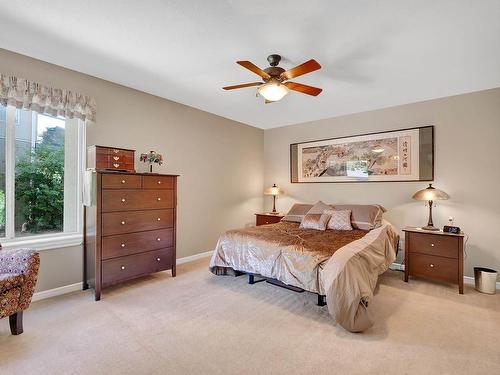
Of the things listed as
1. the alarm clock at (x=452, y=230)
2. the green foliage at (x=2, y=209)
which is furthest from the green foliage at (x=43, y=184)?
the alarm clock at (x=452, y=230)

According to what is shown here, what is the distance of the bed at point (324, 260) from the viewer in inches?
86.0

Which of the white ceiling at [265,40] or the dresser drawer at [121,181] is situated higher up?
the white ceiling at [265,40]

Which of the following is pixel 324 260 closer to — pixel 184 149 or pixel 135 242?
pixel 135 242

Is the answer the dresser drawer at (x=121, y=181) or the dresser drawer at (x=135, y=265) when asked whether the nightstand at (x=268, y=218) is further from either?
the dresser drawer at (x=121, y=181)

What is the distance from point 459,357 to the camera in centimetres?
189

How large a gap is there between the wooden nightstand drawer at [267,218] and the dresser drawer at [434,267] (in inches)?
89.4

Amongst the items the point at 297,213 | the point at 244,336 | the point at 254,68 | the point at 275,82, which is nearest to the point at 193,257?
the point at 297,213

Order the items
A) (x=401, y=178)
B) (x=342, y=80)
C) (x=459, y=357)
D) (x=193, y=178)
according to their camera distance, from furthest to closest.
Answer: (x=193, y=178) → (x=401, y=178) → (x=342, y=80) → (x=459, y=357)

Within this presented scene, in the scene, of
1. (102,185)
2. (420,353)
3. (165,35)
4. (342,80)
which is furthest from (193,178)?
(420,353)

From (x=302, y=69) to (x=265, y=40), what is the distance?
445mm

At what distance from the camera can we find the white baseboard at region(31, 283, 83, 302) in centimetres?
281

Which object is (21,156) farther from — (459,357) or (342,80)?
(459,357)

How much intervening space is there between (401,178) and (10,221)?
5.18 m

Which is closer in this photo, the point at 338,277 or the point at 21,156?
the point at 338,277
